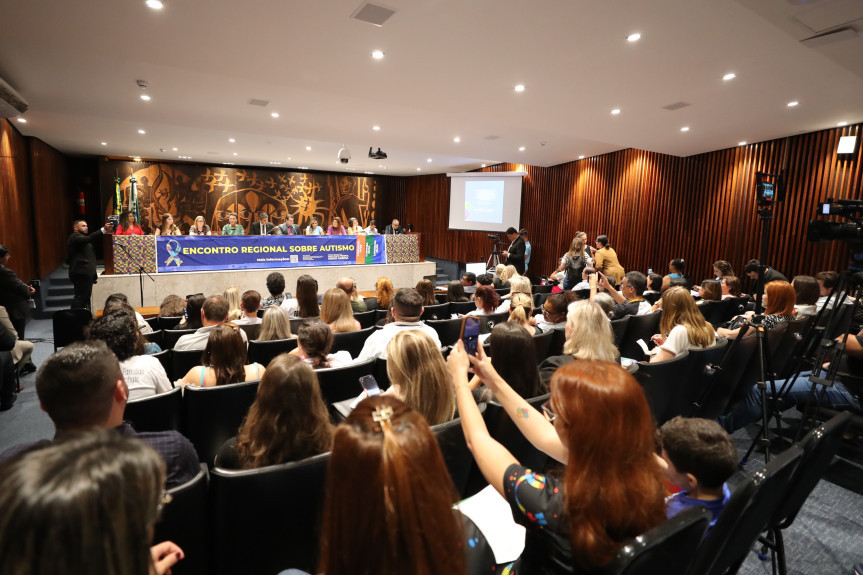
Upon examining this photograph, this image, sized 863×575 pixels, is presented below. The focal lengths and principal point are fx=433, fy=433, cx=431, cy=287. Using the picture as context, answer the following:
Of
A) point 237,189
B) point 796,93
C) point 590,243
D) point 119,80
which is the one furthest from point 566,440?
point 237,189

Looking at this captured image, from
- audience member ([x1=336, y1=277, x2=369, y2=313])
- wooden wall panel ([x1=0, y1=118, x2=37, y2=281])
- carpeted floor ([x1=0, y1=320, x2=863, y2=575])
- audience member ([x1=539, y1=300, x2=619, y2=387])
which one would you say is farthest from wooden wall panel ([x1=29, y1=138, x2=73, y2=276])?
audience member ([x1=539, y1=300, x2=619, y2=387])

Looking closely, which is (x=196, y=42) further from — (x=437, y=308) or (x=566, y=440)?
(x=566, y=440)

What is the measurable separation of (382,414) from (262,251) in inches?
355

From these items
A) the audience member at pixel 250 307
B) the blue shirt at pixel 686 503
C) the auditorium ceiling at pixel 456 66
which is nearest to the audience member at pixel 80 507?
the blue shirt at pixel 686 503

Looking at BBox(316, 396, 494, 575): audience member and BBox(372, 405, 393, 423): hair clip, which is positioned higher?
BBox(372, 405, 393, 423): hair clip

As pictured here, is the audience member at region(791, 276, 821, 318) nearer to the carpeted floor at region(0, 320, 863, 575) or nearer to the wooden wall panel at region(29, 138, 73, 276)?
the carpeted floor at region(0, 320, 863, 575)

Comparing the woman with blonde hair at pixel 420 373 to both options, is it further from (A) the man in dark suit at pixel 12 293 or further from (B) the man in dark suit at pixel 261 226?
(B) the man in dark suit at pixel 261 226

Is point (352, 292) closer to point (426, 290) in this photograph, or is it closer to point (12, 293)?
point (426, 290)

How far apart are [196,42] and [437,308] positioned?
3.25m

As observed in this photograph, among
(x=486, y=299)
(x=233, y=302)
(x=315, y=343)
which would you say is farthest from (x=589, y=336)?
(x=233, y=302)

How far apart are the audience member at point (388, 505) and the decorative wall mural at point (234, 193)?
44.4 ft

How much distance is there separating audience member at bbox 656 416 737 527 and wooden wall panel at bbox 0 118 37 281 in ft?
29.4

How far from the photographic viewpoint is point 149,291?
7.84m

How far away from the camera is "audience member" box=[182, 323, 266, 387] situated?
224 centimetres
